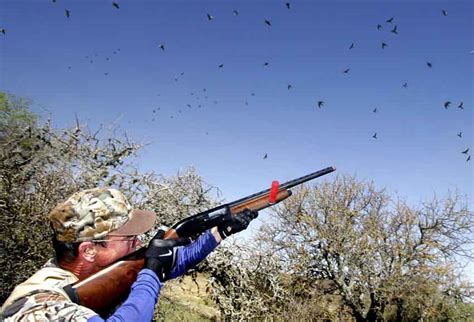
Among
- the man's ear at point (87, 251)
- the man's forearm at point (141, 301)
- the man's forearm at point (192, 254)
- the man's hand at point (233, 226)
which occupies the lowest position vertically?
the man's forearm at point (141, 301)

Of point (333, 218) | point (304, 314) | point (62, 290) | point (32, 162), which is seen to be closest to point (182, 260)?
point (62, 290)

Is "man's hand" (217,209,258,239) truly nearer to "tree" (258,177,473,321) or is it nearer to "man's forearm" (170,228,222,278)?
"man's forearm" (170,228,222,278)

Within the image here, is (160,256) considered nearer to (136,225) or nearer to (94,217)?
(136,225)

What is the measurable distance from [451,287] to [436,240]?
3.56m

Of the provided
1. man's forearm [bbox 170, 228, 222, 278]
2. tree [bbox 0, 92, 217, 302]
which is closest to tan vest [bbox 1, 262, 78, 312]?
man's forearm [bbox 170, 228, 222, 278]

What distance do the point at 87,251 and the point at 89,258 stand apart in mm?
48

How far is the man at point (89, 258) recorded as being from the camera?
6.42 ft

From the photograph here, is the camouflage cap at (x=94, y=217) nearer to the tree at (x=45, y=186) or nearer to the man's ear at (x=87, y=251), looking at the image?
the man's ear at (x=87, y=251)

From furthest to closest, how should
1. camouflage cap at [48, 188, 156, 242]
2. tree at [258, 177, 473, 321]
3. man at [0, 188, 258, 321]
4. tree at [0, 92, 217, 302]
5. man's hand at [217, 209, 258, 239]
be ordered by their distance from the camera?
1. tree at [258, 177, 473, 321]
2. tree at [0, 92, 217, 302]
3. man's hand at [217, 209, 258, 239]
4. camouflage cap at [48, 188, 156, 242]
5. man at [0, 188, 258, 321]

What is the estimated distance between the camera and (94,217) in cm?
252

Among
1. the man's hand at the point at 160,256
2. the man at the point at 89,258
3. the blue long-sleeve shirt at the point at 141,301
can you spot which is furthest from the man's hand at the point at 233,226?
the blue long-sleeve shirt at the point at 141,301

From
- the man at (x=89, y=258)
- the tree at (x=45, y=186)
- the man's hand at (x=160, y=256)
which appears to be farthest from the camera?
the tree at (x=45, y=186)

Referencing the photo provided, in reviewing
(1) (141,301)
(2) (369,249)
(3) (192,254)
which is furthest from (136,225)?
(2) (369,249)

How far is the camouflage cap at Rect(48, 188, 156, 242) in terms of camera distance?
2.45 meters
